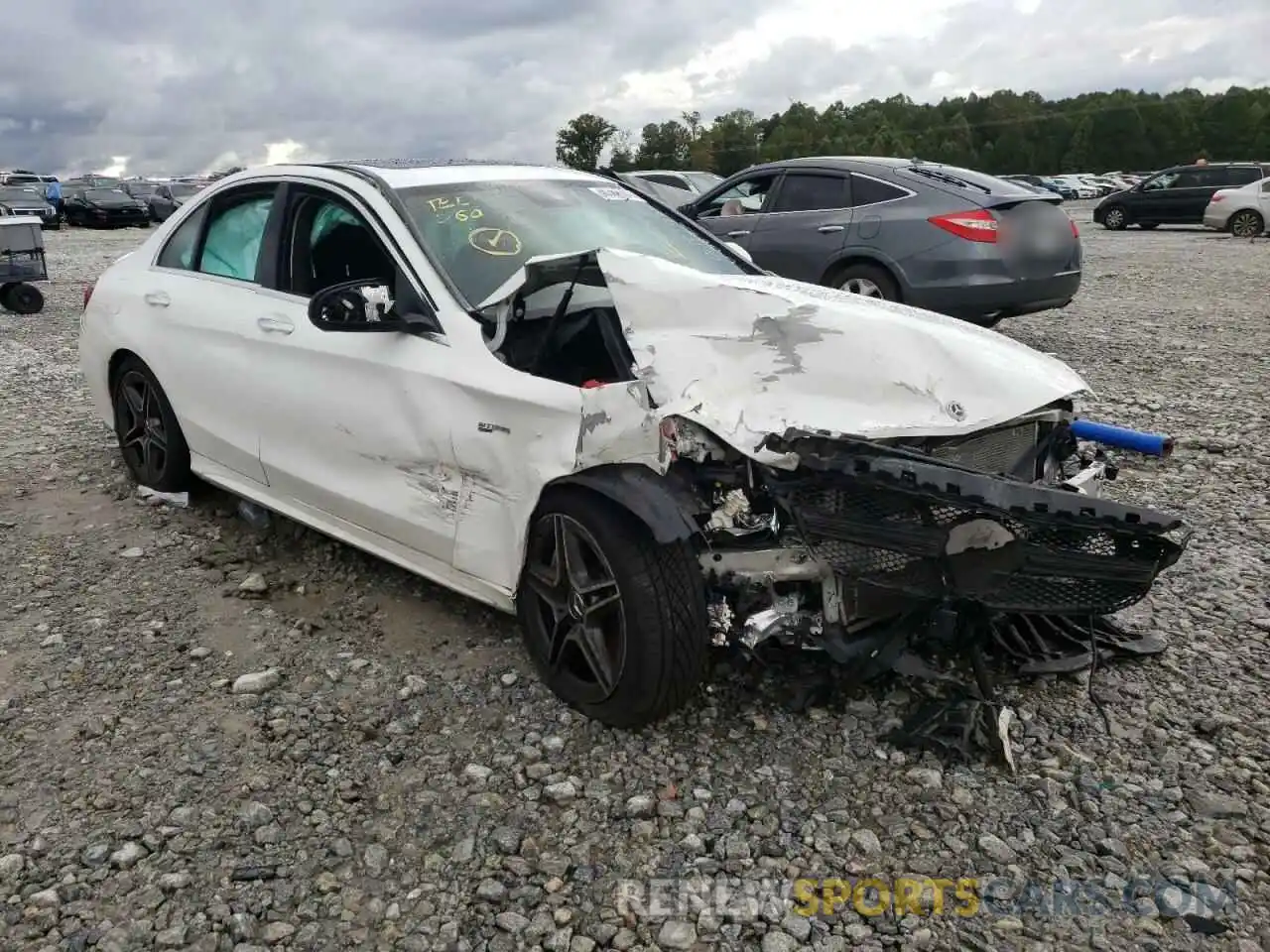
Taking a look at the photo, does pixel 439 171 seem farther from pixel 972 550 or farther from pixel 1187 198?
pixel 1187 198

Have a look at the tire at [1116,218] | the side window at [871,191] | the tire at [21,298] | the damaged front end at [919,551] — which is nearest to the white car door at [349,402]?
the damaged front end at [919,551]

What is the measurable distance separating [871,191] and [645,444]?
21.0 ft

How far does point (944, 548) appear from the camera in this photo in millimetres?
2553

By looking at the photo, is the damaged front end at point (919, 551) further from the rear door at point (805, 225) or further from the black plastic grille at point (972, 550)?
the rear door at point (805, 225)

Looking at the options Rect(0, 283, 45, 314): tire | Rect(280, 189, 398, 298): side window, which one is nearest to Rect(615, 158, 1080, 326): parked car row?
Rect(280, 189, 398, 298): side window

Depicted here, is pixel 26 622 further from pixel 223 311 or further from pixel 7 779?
pixel 223 311

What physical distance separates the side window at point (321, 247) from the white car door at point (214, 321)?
0.69 ft

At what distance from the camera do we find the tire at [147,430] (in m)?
4.80

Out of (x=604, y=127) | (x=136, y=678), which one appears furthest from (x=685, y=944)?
(x=604, y=127)

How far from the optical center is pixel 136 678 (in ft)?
11.3

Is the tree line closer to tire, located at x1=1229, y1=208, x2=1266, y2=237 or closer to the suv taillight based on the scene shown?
tire, located at x1=1229, y1=208, x2=1266, y2=237

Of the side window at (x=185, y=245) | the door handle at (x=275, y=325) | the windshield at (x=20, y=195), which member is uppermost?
the windshield at (x=20, y=195)

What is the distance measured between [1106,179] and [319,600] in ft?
216

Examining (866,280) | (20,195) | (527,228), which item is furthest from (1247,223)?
(20,195)
